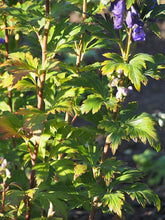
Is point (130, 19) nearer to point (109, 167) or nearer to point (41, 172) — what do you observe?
point (109, 167)

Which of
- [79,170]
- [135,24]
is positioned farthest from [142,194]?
[135,24]

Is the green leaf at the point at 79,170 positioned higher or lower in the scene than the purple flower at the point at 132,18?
lower

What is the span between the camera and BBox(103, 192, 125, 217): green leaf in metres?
1.83

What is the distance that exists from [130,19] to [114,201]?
953 mm

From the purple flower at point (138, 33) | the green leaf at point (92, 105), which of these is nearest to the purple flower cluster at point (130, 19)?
the purple flower at point (138, 33)

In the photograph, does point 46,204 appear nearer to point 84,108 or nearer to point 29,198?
point 29,198

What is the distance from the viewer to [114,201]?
6.12ft

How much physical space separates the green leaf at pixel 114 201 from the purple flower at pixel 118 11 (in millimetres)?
905

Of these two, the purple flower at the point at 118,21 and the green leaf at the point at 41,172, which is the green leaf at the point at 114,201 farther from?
the purple flower at the point at 118,21

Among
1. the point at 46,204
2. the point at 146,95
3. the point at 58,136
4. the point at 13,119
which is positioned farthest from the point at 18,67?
the point at 146,95

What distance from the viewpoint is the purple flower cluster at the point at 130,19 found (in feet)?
5.80

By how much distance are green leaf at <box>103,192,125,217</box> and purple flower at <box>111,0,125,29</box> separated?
0.90 m

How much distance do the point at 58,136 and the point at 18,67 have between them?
1.59ft

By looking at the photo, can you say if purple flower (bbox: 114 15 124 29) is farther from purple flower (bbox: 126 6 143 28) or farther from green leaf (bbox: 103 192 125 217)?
green leaf (bbox: 103 192 125 217)
